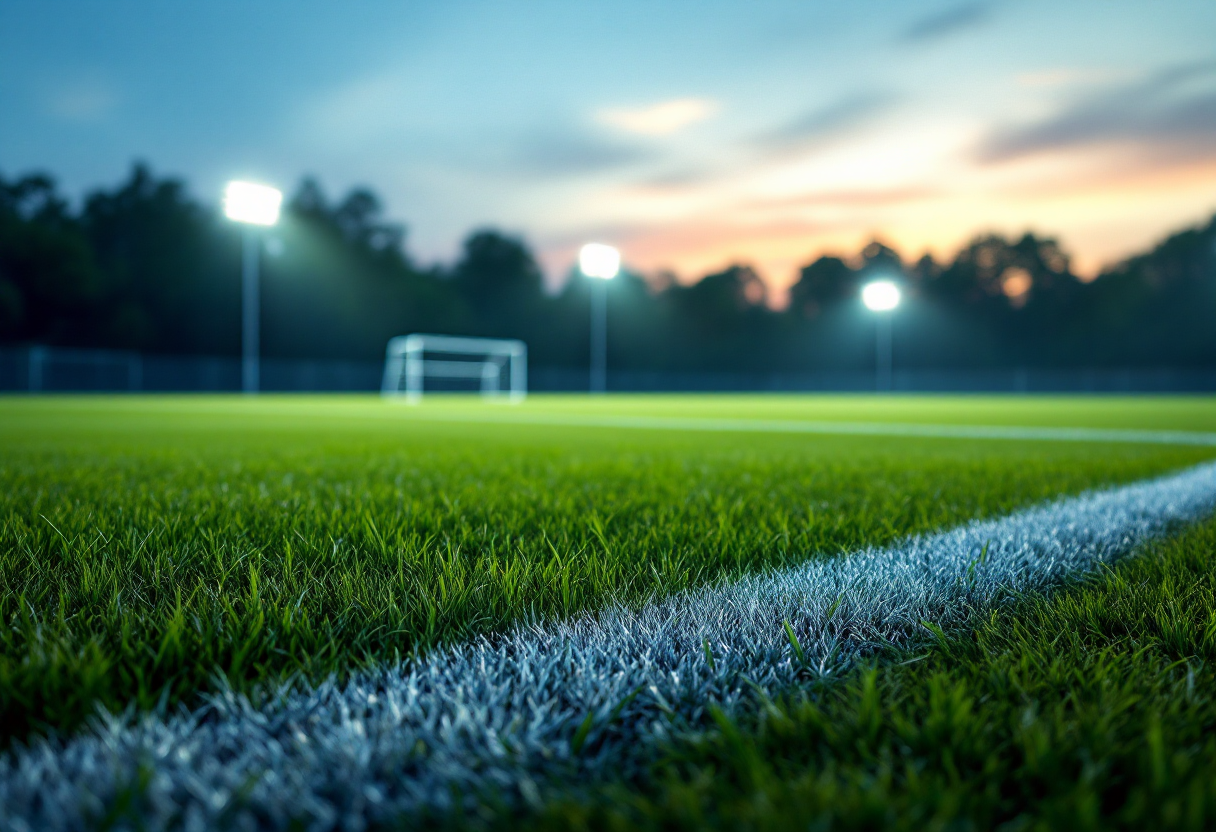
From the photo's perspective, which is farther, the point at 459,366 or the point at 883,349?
the point at 883,349

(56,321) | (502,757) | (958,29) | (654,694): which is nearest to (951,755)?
(654,694)

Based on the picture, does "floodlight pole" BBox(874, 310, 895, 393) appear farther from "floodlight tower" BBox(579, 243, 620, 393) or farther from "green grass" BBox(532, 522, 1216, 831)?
"green grass" BBox(532, 522, 1216, 831)

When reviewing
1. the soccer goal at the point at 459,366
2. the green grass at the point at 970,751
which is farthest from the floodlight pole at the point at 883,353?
the green grass at the point at 970,751

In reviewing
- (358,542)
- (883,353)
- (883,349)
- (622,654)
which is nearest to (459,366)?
(883,353)

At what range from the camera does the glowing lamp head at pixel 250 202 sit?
80.6ft

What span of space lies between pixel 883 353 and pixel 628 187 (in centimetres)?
2245

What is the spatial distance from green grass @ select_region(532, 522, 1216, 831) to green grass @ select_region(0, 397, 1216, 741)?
0.48 metres

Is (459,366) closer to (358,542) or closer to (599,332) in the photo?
(599,332)

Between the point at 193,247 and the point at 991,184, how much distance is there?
4908 cm

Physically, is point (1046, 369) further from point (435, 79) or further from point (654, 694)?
point (654, 694)

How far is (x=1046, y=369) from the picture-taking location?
153ft

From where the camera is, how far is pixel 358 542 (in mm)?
1651

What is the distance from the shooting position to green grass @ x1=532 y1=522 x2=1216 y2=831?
585 mm

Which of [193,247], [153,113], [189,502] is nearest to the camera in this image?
[189,502]
